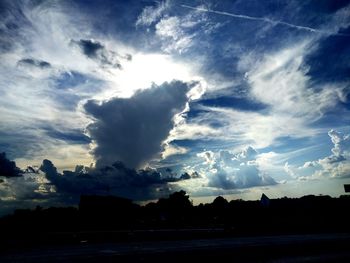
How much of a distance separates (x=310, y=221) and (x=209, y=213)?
3362 inches

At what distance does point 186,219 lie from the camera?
111 m

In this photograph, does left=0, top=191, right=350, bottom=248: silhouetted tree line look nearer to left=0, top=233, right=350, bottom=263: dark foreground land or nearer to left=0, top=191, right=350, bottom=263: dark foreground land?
left=0, top=191, right=350, bottom=263: dark foreground land

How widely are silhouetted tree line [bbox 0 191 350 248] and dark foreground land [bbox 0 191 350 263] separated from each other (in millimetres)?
146

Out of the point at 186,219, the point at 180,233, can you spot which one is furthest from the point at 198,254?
the point at 186,219

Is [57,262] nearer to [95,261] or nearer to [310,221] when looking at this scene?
[95,261]

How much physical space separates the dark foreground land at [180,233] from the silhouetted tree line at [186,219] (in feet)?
0.48

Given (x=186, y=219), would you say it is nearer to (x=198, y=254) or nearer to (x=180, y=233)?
(x=180, y=233)

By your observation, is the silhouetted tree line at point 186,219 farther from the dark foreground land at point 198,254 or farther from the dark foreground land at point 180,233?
the dark foreground land at point 198,254

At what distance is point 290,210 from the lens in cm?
6938

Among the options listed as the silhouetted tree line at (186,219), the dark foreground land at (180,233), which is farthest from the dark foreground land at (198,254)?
the silhouetted tree line at (186,219)

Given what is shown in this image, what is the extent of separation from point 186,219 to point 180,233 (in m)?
68.1

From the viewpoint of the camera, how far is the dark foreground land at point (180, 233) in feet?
57.9

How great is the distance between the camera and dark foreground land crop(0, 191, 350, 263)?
17658mm

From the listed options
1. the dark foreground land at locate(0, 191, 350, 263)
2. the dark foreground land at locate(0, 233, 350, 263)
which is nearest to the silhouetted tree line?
the dark foreground land at locate(0, 191, 350, 263)
